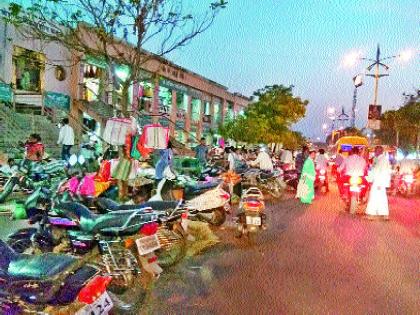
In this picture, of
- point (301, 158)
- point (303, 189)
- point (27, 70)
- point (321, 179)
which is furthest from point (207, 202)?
point (27, 70)

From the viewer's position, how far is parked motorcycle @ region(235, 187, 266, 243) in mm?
8406

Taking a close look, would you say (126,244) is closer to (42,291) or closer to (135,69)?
(42,291)

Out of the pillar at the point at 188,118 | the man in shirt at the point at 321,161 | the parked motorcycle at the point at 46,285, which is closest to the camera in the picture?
the parked motorcycle at the point at 46,285

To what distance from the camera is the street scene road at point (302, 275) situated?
535 cm

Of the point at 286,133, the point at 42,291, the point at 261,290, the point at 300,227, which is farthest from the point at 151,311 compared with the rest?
the point at 286,133

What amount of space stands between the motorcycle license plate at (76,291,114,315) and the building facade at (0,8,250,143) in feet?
22.7

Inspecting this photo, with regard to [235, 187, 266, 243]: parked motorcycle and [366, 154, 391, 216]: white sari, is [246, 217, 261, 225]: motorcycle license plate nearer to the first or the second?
[235, 187, 266, 243]: parked motorcycle

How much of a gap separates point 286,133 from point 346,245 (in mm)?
25079

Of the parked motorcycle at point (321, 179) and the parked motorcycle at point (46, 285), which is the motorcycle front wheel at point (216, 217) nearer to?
the parked motorcycle at point (46, 285)

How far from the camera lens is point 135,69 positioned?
32.7 feet

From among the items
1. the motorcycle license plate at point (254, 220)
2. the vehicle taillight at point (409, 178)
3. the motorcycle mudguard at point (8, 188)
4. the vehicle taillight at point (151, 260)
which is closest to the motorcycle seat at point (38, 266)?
the vehicle taillight at point (151, 260)

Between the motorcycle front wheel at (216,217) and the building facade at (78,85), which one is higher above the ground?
the building facade at (78,85)

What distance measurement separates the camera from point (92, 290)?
3512 millimetres

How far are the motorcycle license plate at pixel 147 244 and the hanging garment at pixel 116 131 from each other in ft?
11.6
